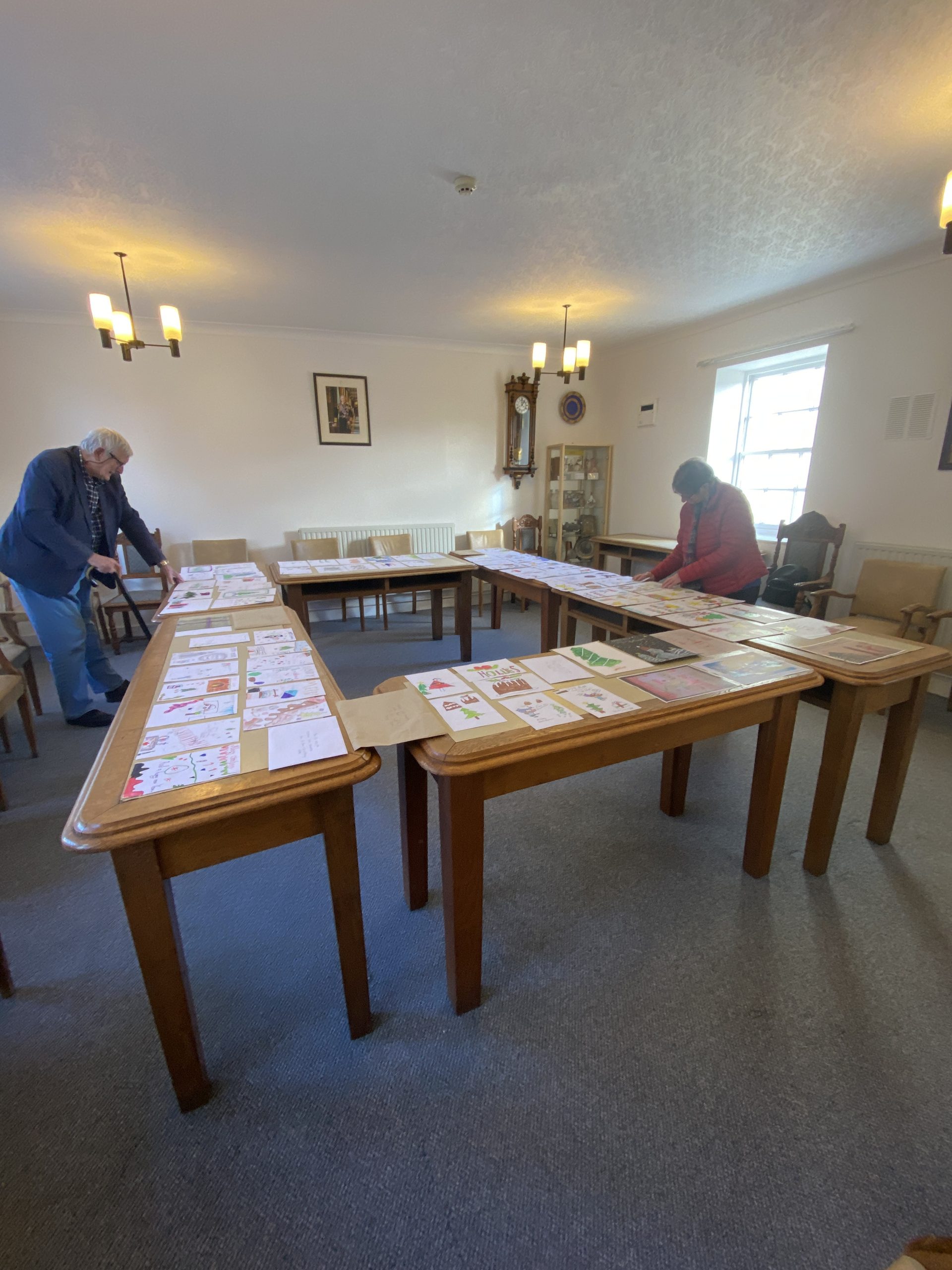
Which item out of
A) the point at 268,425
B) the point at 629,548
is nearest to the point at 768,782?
the point at 629,548

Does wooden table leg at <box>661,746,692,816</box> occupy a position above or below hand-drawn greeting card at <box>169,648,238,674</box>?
below

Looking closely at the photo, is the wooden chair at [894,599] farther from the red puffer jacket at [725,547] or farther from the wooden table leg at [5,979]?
the wooden table leg at [5,979]

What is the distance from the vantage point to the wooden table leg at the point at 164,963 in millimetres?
930

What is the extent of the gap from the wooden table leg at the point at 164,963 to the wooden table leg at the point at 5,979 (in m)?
0.66

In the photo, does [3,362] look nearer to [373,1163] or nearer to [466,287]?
[466,287]

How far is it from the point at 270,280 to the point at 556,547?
355 cm

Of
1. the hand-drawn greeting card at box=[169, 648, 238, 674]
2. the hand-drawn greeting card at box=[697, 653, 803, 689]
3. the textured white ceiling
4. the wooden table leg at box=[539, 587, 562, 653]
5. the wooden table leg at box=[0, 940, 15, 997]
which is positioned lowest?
the wooden table leg at box=[0, 940, 15, 997]

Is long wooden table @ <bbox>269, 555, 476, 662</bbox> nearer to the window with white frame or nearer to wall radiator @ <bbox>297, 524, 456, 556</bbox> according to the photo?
wall radiator @ <bbox>297, 524, 456, 556</bbox>

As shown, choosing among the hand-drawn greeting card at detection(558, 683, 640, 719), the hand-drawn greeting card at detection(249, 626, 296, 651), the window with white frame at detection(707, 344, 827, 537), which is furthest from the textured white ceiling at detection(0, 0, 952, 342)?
the hand-drawn greeting card at detection(558, 683, 640, 719)

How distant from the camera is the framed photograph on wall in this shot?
4.96 m

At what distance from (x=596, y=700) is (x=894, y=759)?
1.30 meters

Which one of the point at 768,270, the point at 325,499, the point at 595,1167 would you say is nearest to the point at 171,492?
the point at 325,499

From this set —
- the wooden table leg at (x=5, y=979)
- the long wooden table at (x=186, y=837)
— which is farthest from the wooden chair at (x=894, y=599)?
the wooden table leg at (x=5, y=979)

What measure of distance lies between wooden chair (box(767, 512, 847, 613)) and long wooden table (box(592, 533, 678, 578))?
0.89 meters
